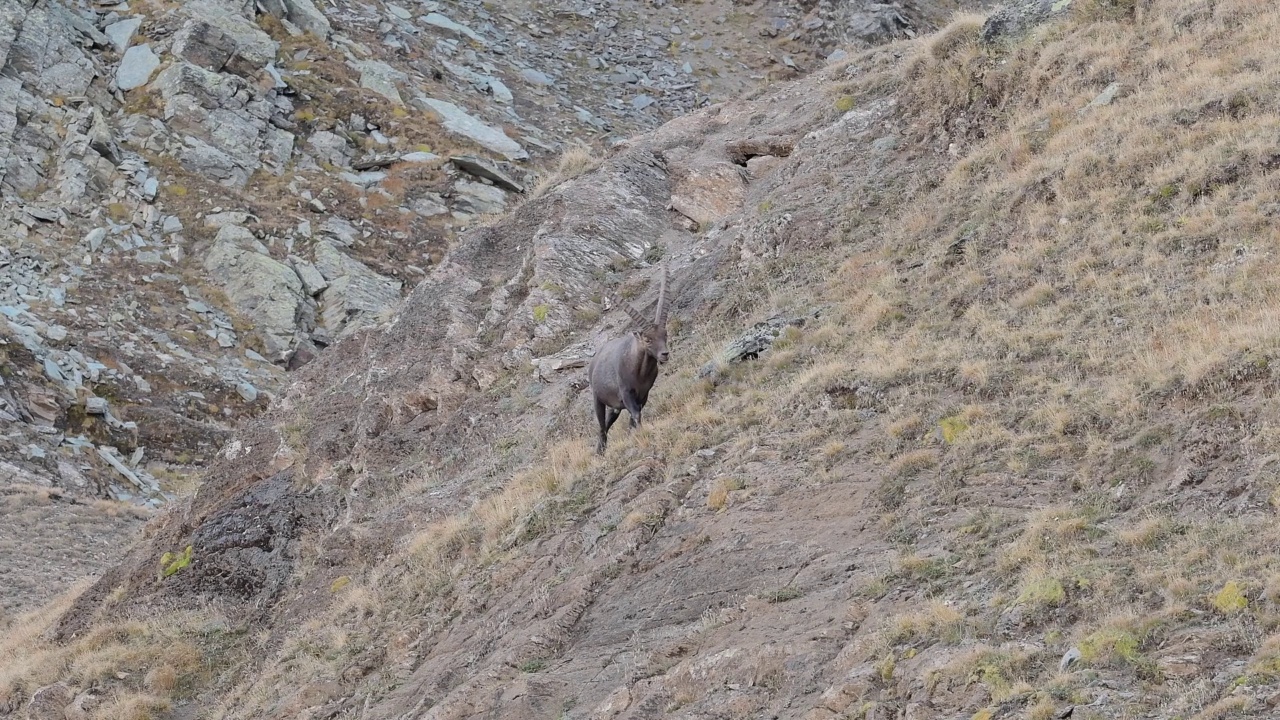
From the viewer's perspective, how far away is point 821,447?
41.2 feet

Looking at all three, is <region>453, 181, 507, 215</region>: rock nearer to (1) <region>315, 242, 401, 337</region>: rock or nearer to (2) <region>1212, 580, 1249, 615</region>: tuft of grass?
(1) <region>315, 242, 401, 337</region>: rock

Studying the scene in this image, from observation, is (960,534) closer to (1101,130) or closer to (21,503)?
(1101,130)

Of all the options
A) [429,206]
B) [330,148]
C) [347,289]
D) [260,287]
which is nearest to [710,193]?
[347,289]

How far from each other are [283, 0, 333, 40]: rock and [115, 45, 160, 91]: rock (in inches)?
222

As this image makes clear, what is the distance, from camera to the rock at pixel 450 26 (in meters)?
51.5

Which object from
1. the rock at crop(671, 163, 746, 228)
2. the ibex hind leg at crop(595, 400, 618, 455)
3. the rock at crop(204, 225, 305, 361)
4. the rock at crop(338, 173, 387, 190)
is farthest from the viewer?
the rock at crop(338, 173, 387, 190)

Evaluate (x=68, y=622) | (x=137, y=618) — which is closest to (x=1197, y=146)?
(x=137, y=618)

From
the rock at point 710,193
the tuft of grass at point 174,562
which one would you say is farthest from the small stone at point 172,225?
the rock at point 710,193

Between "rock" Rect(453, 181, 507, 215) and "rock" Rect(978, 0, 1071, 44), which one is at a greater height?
"rock" Rect(978, 0, 1071, 44)

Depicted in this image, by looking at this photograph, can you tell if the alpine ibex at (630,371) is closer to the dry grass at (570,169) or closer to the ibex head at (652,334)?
the ibex head at (652,334)

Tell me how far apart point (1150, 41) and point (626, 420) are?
9.49m

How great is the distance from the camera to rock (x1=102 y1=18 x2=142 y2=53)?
4447 cm

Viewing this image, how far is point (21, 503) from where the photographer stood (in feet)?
96.1

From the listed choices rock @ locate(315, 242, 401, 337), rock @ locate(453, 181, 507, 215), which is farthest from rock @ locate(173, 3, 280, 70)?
rock @ locate(315, 242, 401, 337)
